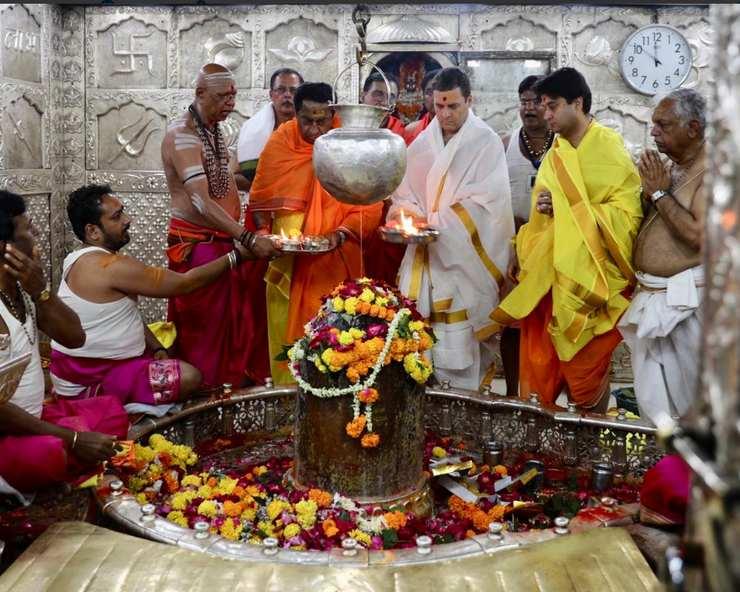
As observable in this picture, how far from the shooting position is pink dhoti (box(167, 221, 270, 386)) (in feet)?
15.9

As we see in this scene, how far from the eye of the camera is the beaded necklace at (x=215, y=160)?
4891mm

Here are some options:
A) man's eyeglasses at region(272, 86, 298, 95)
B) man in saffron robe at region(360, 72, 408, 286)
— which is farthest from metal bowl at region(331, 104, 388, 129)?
man's eyeglasses at region(272, 86, 298, 95)

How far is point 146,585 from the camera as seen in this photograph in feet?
6.38

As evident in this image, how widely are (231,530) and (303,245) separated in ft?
6.42

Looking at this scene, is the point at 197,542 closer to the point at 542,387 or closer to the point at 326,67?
the point at 542,387

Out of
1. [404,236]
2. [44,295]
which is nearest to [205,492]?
[44,295]

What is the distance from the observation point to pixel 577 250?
160 inches

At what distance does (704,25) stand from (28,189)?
526 cm

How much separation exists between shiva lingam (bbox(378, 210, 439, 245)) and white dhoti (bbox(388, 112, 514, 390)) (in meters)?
0.21

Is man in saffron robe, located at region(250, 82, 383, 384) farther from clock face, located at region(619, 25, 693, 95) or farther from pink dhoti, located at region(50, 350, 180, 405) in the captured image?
clock face, located at region(619, 25, 693, 95)

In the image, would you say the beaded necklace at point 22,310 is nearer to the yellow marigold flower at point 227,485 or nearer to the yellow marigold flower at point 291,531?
the yellow marigold flower at point 227,485

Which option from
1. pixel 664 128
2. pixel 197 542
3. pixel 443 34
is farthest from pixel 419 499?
pixel 443 34

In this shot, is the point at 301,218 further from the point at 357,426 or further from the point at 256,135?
the point at 357,426

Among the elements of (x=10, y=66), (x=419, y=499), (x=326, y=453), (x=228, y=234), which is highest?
(x=10, y=66)
